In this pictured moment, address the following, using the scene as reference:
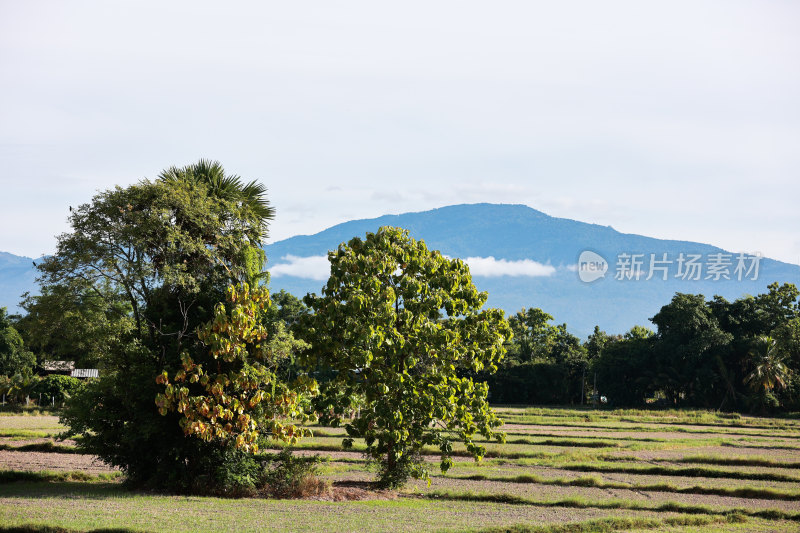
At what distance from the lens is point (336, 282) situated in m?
25.1

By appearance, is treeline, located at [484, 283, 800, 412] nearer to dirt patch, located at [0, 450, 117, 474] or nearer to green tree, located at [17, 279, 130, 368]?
dirt patch, located at [0, 450, 117, 474]

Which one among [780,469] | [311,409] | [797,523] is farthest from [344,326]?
[780,469]

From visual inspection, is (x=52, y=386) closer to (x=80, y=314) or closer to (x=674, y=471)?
(x=80, y=314)

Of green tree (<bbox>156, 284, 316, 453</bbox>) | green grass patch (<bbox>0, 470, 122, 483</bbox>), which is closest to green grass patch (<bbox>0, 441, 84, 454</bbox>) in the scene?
green grass patch (<bbox>0, 470, 122, 483</bbox>)

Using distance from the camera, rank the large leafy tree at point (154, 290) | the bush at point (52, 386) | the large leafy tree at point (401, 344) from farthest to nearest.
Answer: the bush at point (52, 386) → the large leafy tree at point (401, 344) → the large leafy tree at point (154, 290)

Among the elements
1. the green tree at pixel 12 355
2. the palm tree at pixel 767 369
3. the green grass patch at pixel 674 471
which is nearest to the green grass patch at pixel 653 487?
the green grass patch at pixel 674 471

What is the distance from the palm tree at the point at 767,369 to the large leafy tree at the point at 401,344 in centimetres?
6069

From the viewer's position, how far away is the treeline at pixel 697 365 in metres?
78.1

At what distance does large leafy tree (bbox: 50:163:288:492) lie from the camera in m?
23.1

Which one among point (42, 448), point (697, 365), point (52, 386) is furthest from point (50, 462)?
point (697, 365)

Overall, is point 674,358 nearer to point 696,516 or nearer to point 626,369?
A: point 626,369

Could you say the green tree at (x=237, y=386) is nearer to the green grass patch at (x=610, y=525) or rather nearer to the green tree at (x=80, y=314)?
the green tree at (x=80, y=314)

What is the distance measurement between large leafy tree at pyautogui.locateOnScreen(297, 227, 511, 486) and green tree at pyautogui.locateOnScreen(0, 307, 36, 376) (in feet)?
196

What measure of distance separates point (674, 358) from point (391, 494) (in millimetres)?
69137
